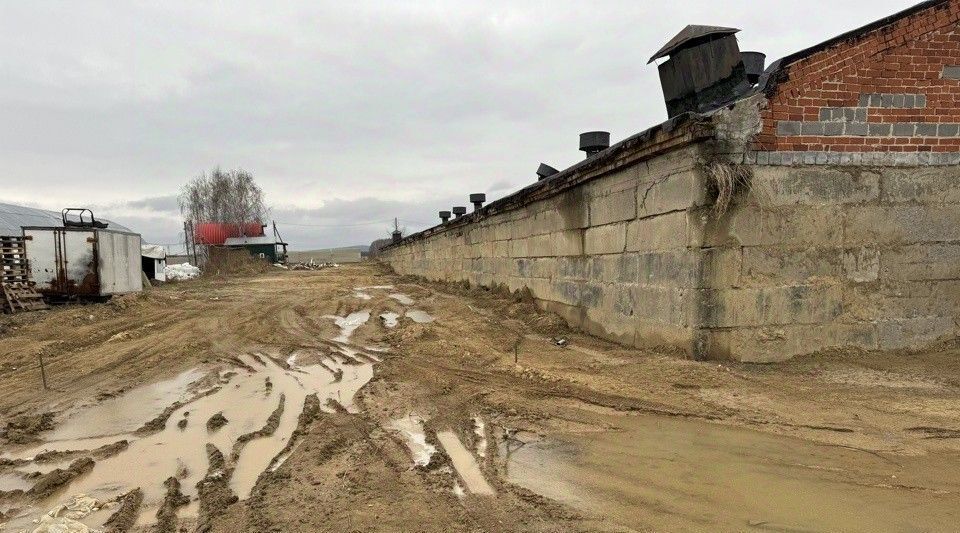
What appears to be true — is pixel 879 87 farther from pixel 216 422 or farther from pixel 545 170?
pixel 545 170

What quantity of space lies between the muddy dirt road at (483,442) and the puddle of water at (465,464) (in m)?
0.02

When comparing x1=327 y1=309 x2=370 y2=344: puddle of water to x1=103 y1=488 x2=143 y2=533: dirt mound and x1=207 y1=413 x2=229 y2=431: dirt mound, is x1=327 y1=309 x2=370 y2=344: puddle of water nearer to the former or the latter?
x1=207 y1=413 x2=229 y2=431: dirt mound

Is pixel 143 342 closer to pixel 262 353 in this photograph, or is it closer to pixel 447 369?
pixel 262 353

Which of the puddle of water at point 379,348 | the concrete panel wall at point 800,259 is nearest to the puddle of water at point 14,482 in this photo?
the puddle of water at point 379,348

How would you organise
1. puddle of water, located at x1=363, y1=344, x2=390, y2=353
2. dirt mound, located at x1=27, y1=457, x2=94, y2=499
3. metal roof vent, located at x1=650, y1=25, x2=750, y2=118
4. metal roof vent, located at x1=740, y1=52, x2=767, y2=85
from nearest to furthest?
→ dirt mound, located at x1=27, y1=457, x2=94, y2=499, metal roof vent, located at x1=650, y1=25, x2=750, y2=118, puddle of water, located at x1=363, y1=344, x2=390, y2=353, metal roof vent, located at x1=740, y1=52, x2=767, y2=85

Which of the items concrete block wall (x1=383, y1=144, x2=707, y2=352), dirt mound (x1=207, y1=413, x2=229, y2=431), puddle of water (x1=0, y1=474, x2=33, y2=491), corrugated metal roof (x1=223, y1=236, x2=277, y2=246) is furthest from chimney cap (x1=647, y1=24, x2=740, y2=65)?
corrugated metal roof (x1=223, y1=236, x2=277, y2=246)

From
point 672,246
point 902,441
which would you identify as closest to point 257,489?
point 902,441

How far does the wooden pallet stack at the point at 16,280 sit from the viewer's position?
38.3 feet

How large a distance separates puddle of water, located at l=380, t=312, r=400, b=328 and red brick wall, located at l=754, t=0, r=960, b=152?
6.32 metres

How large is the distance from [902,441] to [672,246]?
2.63 m

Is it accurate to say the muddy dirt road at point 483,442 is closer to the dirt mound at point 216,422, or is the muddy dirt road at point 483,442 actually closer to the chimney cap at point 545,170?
the dirt mound at point 216,422

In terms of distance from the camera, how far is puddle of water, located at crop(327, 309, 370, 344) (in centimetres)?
802

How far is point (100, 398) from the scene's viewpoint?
4977mm

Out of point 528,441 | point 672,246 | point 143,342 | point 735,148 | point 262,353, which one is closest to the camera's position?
point 528,441
